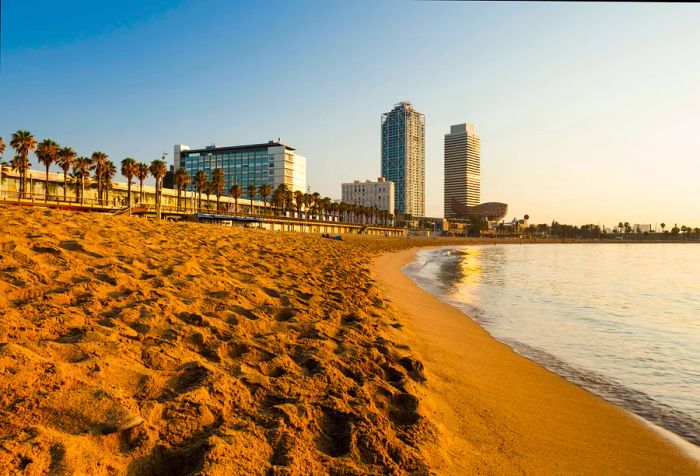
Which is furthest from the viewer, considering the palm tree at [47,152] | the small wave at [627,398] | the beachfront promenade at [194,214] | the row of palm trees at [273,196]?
the row of palm trees at [273,196]

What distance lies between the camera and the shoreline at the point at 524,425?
12.1 feet

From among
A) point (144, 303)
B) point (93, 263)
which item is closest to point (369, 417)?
point (144, 303)

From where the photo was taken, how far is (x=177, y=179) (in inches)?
3223

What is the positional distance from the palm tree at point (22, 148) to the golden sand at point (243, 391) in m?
66.1

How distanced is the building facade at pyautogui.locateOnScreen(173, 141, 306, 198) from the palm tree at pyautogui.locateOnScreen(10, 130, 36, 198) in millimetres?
79909


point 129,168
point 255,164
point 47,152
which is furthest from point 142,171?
point 255,164

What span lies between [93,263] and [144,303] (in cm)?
230

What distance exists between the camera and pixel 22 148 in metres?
58.5

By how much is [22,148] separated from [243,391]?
72838 millimetres

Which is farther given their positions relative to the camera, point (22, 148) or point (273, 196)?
point (273, 196)

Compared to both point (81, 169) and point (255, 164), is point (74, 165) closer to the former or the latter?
point (81, 169)

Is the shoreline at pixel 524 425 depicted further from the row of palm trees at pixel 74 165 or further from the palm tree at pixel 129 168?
the palm tree at pixel 129 168

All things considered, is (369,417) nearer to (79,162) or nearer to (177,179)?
(79,162)

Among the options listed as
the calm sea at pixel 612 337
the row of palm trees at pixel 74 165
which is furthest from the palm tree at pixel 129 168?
the calm sea at pixel 612 337
